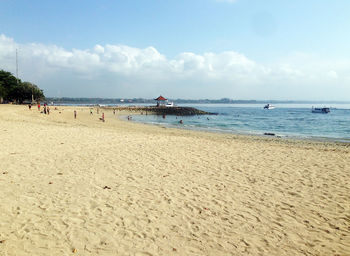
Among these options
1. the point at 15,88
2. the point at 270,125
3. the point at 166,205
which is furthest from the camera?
the point at 15,88

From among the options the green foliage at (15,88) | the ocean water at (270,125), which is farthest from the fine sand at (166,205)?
the green foliage at (15,88)

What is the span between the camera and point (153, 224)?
473 cm

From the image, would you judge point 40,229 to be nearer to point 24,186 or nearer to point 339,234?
point 24,186

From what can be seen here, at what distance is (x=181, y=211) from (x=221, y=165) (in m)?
4.38

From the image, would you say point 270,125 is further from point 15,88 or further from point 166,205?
point 15,88

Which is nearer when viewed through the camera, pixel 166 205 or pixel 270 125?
pixel 166 205

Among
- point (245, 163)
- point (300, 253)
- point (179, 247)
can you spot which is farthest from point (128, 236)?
point (245, 163)

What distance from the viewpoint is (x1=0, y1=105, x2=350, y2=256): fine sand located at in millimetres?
4113

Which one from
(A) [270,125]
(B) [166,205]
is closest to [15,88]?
(A) [270,125]

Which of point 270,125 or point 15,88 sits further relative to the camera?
point 15,88

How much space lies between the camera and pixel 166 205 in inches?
220

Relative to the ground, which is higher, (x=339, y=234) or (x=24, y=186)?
(x=24, y=186)

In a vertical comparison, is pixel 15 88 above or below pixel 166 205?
above

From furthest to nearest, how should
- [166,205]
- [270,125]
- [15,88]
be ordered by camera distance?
[15,88] → [270,125] → [166,205]
